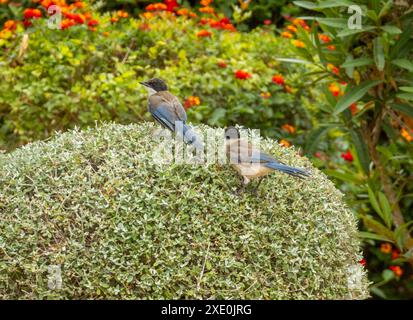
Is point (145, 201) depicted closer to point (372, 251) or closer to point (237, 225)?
point (237, 225)

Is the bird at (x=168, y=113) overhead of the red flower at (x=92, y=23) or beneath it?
overhead

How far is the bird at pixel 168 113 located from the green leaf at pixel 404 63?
69.7 inches

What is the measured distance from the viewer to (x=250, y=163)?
12.3 feet

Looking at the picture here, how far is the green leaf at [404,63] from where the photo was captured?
512 cm

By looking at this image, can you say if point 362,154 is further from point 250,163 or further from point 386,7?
point 250,163

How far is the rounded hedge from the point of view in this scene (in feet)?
11.5

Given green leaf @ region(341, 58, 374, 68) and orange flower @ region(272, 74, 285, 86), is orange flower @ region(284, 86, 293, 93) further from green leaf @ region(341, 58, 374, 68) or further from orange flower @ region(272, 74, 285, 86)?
green leaf @ region(341, 58, 374, 68)

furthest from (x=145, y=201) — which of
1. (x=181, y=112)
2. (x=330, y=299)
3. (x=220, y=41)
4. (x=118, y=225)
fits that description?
(x=220, y=41)

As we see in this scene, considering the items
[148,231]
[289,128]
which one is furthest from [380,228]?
[148,231]

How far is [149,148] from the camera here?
155 inches

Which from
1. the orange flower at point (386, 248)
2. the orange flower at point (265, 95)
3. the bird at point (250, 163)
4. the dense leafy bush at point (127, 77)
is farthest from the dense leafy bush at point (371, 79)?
the bird at point (250, 163)

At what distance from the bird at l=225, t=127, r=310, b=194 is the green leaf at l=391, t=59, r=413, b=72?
67.1 inches

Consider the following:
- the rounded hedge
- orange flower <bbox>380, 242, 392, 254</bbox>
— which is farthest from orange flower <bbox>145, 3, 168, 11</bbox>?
orange flower <bbox>380, 242, 392, 254</bbox>

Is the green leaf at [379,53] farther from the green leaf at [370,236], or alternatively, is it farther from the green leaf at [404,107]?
the green leaf at [370,236]
